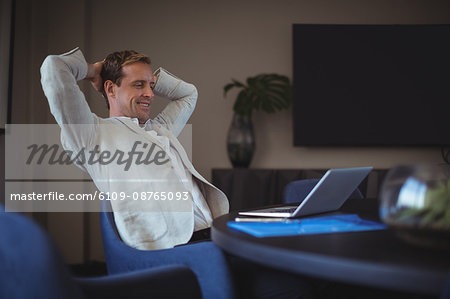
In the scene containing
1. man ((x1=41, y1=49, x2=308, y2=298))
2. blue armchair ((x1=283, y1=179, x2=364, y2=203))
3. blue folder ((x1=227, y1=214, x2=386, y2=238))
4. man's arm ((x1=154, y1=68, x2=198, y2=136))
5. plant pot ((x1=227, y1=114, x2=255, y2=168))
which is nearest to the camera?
blue folder ((x1=227, y1=214, x2=386, y2=238))

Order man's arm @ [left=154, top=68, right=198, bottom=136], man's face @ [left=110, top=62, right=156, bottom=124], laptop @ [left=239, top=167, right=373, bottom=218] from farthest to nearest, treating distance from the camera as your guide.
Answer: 1. man's arm @ [left=154, top=68, right=198, bottom=136]
2. man's face @ [left=110, top=62, right=156, bottom=124]
3. laptop @ [left=239, top=167, right=373, bottom=218]

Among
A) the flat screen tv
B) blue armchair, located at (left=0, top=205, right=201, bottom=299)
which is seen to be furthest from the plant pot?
blue armchair, located at (left=0, top=205, right=201, bottom=299)

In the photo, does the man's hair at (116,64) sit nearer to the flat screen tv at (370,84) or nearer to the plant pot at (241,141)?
the plant pot at (241,141)

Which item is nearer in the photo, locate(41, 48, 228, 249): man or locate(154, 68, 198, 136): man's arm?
locate(41, 48, 228, 249): man

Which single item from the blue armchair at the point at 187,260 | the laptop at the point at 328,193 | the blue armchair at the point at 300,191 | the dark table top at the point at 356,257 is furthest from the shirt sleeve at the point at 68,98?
the blue armchair at the point at 300,191

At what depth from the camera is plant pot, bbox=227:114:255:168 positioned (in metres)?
3.55

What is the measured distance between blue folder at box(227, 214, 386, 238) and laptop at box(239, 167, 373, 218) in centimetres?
5

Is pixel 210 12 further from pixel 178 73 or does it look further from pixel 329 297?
pixel 329 297

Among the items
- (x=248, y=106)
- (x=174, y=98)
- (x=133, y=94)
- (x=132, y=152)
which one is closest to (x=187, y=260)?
(x=132, y=152)

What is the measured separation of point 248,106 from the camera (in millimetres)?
3596

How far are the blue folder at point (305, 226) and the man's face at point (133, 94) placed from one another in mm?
865

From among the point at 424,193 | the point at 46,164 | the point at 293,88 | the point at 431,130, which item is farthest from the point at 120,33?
the point at 424,193

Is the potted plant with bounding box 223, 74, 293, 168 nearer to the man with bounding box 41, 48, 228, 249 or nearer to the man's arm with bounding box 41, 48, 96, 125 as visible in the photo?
the man with bounding box 41, 48, 228, 249

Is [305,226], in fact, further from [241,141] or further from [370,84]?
[370,84]
